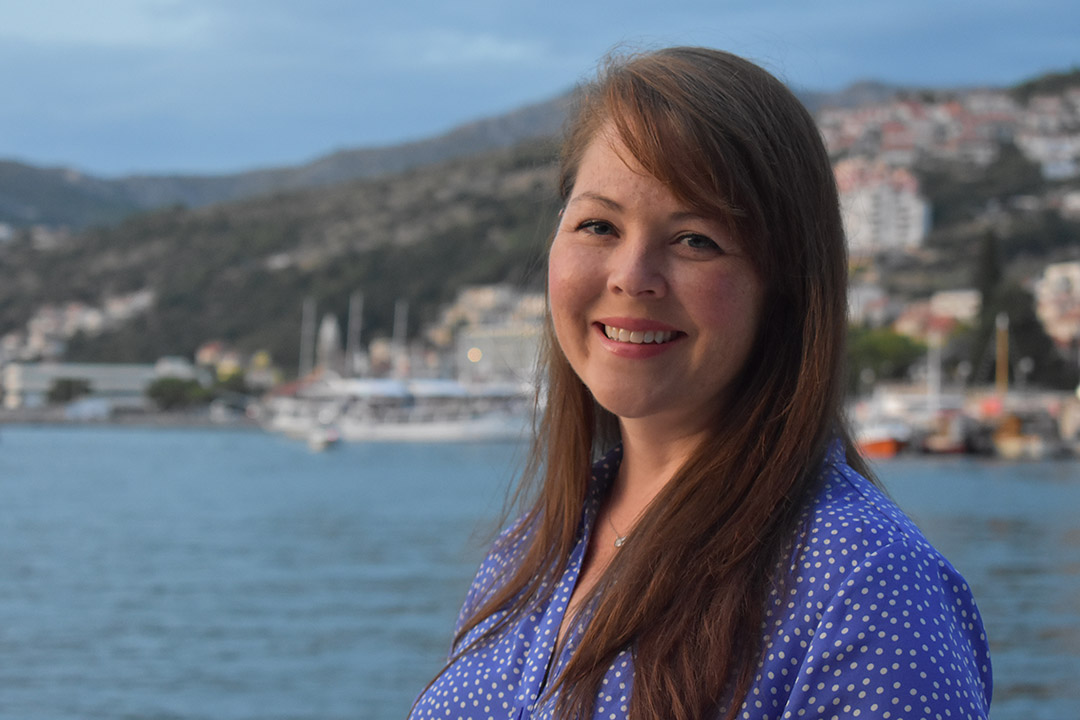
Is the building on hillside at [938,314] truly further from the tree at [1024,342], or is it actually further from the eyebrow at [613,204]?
the eyebrow at [613,204]

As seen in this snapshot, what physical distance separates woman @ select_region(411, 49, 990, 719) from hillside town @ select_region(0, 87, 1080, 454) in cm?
3531

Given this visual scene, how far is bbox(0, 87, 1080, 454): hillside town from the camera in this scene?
4241cm

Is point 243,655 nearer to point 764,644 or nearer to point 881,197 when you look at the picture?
point 764,644

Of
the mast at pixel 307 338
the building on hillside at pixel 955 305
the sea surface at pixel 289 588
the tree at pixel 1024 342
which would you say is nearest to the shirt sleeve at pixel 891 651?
Answer: the sea surface at pixel 289 588

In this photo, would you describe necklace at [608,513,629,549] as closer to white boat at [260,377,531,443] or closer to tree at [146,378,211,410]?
white boat at [260,377,531,443]

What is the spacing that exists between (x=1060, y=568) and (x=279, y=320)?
7645cm

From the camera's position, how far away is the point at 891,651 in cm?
84

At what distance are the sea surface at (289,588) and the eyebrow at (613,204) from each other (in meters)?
0.65

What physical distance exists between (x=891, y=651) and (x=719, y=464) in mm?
228

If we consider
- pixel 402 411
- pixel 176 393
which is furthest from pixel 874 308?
pixel 176 393

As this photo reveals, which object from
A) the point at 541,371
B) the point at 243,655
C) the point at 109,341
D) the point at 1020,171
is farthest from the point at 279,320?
the point at 541,371

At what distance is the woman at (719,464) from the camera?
88 centimetres

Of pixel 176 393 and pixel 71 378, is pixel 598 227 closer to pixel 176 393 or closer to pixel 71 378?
pixel 176 393

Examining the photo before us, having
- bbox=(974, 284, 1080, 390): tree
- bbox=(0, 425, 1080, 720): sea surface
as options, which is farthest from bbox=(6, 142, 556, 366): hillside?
bbox=(0, 425, 1080, 720): sea surface
